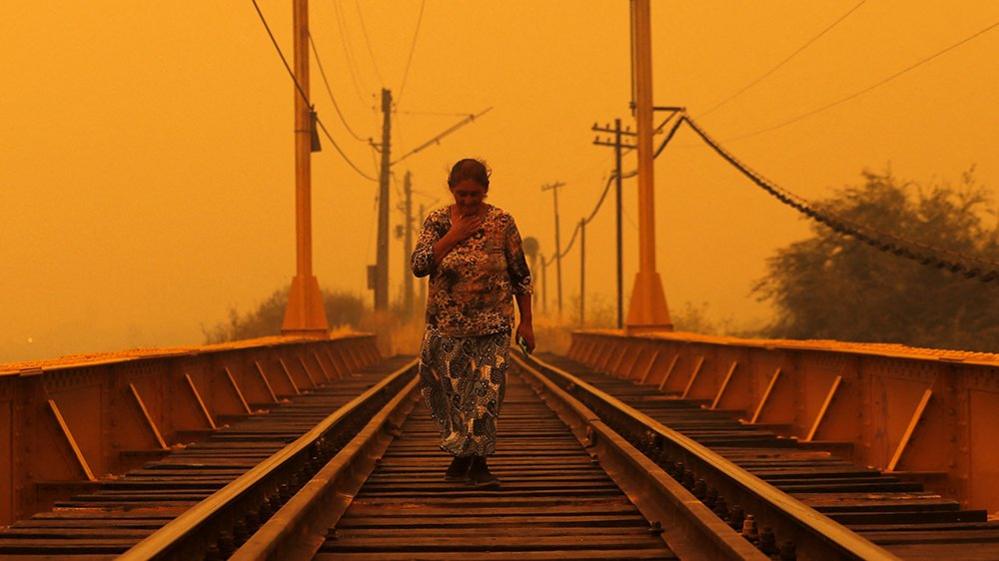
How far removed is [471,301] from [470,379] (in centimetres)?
46

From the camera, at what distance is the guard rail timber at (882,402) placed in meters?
7.68

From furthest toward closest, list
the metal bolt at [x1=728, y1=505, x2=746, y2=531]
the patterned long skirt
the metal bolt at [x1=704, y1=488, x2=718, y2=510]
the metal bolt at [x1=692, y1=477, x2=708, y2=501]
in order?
the patterned long skirt < the metal bolt at [x1=692, y1=477, x2=708, y2=501] < the metal bolt at [x1=704, y1=488, x2=718, y2=510] < the metal bolt at [x1=728, y1=505, x2=746, y2=531]

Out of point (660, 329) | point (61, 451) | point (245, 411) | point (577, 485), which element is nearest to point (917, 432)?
point (577, 485)

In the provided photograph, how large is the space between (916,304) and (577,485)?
1513 inches

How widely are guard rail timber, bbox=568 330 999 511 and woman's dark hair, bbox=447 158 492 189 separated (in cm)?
289

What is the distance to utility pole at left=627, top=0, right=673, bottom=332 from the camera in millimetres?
24297

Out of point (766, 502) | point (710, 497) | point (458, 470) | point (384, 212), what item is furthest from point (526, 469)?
point (384, 212)

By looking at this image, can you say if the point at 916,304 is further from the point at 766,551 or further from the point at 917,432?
the point at 766,551

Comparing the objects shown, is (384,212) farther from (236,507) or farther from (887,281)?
(236,507)

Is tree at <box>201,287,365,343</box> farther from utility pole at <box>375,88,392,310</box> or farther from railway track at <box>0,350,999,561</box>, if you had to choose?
railway track at <box>0,350,999,561</box>

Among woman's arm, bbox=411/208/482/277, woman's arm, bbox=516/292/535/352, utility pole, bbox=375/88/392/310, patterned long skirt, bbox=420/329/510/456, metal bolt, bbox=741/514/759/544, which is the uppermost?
utility pole, bbox=375/88/392/310

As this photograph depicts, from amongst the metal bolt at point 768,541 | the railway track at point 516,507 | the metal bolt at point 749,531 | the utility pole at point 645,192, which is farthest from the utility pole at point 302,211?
the metal bolt at point 768,541

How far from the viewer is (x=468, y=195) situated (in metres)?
7.40

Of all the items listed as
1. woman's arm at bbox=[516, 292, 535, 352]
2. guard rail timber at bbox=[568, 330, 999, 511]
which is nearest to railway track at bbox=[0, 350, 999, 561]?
guard rail timber at bbox=[568, 330, 999, 511]
